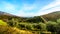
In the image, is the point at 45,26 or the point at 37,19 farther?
the point at 37,19

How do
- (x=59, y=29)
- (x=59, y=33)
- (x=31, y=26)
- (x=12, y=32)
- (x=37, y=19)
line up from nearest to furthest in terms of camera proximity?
(x=12, y=32) < (x=59, y=33) < (x=59, y=29) < (x=31, y=26) < (x=37, y=19)

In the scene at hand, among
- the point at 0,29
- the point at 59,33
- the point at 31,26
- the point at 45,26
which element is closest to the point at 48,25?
the point at 45,26

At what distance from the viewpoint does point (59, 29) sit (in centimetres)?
2286

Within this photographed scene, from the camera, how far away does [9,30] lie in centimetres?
1397

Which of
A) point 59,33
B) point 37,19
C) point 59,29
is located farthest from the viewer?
point 37,19

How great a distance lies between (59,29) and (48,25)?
2.83 meters

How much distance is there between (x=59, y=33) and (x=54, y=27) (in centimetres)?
291

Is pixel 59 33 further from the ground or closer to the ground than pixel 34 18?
closer to the ground

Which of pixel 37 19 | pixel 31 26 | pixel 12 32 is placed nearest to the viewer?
pixel 12 32

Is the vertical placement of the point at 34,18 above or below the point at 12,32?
above

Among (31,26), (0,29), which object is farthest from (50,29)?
(0,29)

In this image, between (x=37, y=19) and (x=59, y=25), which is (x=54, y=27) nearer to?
(x=59, y=25)

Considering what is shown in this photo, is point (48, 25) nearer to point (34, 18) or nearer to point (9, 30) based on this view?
point (34, 18)

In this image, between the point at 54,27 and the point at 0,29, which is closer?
the point at 0,29
